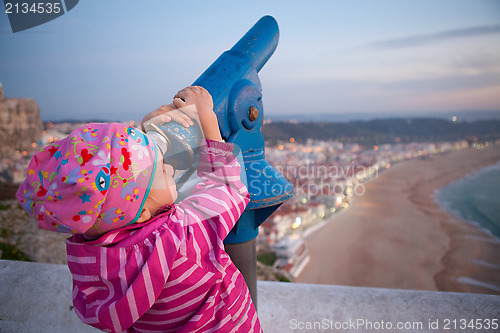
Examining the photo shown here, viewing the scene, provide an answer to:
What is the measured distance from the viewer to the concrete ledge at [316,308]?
151cm

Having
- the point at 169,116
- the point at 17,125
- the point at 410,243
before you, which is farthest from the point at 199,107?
the point at 410,243

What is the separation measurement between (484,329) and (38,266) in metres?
2.27

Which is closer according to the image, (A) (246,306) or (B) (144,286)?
(B) (144,286)

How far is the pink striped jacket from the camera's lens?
1.99 ft

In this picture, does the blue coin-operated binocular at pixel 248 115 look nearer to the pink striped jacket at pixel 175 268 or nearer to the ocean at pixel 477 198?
the pink striped jacket at pixel 175 268

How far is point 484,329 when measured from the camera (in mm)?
1435

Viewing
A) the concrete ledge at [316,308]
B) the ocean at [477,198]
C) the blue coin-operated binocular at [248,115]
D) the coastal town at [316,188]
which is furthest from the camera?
the ocean at [477,198]

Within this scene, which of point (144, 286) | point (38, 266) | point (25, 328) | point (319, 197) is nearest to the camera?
point (144, 286)

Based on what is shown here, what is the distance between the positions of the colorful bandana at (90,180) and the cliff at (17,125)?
6146mm

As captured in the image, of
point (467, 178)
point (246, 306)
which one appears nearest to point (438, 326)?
point (246, 306)

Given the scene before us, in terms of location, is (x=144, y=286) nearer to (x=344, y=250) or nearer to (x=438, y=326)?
(x=438, y=326)

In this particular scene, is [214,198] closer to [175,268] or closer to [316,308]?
[175,268]

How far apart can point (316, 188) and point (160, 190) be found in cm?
721

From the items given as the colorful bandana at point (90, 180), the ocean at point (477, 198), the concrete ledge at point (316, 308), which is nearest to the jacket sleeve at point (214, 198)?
the colorful bandana at point (90, 180)
